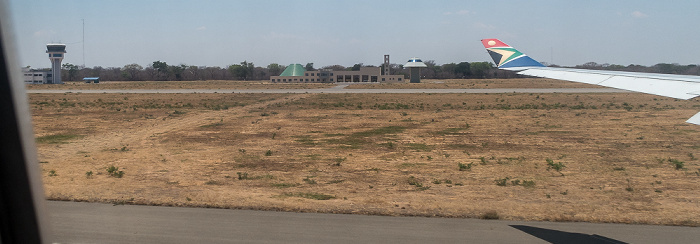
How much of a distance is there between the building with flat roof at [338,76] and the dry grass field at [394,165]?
81.2m

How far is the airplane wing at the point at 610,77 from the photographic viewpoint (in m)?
9.77

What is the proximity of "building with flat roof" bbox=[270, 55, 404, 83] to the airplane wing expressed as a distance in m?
92.3

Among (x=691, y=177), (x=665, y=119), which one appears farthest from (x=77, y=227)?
(x=665, y=119)

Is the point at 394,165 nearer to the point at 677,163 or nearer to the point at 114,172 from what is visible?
the point at 114,172

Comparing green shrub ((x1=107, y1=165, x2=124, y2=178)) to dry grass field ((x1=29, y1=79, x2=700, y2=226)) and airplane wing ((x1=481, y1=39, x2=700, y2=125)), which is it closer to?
dry grass field ((x1=29, y1=79, x2=700, y2=226))

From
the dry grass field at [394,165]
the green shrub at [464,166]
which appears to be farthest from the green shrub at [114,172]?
the green shrub at [464,166]

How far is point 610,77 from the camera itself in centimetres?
1274

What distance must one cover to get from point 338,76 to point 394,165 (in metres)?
98.9

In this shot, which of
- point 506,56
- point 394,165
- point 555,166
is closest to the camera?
point 555,166

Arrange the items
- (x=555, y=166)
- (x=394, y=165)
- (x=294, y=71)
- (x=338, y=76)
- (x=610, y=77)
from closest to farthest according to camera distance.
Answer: (x=610, y=77)
(x=555, y=166)
(x=394, y=165)
(x=338, y=76)
(x=294, y=71)

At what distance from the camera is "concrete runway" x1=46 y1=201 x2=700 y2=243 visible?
826cm

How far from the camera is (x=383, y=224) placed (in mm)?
9203

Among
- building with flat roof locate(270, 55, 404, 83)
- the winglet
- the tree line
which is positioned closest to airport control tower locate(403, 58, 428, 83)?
building with flat roof locate(270, 55, 404, 83)

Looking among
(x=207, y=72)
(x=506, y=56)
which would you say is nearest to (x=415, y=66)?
(x=207, y=72)
